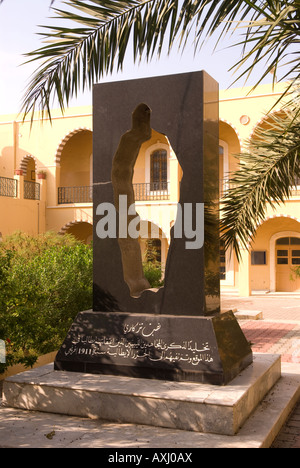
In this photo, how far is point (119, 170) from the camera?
4.60 meters

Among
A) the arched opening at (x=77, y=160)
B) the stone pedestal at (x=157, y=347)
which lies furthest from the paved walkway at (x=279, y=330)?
the arched opening at (x=77, y=160)

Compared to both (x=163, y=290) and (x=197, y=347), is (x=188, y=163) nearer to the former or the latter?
(x=163, y=290)

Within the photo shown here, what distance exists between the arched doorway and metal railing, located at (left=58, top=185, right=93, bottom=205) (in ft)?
23.4

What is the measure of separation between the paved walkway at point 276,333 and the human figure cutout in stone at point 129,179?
4.74ft

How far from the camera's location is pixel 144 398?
3527mm

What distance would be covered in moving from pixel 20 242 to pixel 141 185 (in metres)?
7.15

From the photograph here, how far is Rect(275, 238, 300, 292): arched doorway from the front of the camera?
1731 centimetres

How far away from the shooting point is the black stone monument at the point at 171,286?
397 cm

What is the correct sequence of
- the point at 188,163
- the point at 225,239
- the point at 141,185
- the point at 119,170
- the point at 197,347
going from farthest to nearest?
the point at 141,185, the point at 225,239, the point at 119,170, the point at 188,163, the point at 197,347

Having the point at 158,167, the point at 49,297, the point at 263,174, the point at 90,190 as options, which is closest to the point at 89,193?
the point at 90,190

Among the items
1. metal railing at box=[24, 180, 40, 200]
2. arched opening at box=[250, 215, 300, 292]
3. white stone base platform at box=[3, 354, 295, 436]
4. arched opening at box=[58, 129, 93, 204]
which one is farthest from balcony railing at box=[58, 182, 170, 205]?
white stone base platform at box=[3, 354, 295, 436]

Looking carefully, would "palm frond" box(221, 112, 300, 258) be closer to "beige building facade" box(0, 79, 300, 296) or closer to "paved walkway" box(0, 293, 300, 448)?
"paved walkway" box(0, 293, 300, 448)
